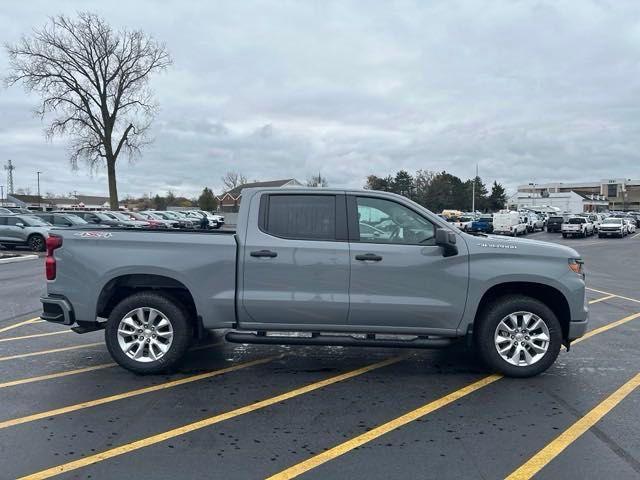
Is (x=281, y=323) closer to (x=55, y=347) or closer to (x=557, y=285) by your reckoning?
(x=557, y=285)

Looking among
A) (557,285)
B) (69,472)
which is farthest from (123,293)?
(557,285)

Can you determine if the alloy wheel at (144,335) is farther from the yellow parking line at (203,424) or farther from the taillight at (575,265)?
the taillight at (575,265)

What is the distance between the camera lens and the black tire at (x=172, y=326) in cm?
544

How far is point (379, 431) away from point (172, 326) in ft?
7.98

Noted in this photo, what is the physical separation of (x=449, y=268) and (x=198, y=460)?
2.94 metres

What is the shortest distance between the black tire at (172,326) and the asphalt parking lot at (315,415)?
15cm

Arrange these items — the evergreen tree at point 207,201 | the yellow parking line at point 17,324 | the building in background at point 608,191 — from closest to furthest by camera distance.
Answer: the yellow parking line at point 17,324
the evergreen tree at point 207,201
the building in background at point 608,191

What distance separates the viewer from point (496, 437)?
4.07m

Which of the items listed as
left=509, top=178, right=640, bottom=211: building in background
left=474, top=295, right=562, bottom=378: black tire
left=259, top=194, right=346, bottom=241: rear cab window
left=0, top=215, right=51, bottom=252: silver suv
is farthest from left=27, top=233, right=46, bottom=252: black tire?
left=509, top=178, right=640, bottom=211: building in background

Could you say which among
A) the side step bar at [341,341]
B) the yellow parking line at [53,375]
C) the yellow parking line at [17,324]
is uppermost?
the side step bar at [341,341]

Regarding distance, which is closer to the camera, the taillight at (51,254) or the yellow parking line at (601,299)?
the taillight at (51,254)

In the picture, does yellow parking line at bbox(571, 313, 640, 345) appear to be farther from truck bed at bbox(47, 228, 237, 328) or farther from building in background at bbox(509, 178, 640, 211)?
building in background at bbox(509, 178, 640, 211)

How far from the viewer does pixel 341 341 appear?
5250mm

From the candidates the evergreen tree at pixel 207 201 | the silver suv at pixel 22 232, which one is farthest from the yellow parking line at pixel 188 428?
the evergreen tree at pixel 207 201
